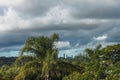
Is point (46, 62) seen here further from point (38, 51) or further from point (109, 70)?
point (109, 70)

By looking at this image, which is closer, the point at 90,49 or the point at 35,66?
the point at 35,66

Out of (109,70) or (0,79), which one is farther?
(0,79)

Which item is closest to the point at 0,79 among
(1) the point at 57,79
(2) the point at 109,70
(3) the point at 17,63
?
(3) the point at 17,63

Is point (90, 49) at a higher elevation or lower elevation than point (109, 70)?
higher

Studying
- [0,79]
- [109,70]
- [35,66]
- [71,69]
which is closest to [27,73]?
[35,66]

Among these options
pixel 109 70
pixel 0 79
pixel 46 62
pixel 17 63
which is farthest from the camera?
pixel 0 79

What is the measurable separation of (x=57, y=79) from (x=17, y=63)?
3.66 m

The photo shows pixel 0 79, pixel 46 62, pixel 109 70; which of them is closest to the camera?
pixel 109 70

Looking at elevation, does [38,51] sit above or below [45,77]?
above

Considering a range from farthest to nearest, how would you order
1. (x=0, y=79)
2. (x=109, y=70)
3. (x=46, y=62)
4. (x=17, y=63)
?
1. (x=0, y=79)
2. (x=17, y=63)
3. (x=46, y=62)
4. (x=109, y=70)

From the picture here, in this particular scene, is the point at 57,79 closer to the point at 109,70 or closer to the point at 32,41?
the point at 32,41

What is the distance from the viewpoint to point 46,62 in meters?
29.1

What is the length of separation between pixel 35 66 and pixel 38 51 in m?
1.31

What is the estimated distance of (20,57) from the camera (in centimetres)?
2998
